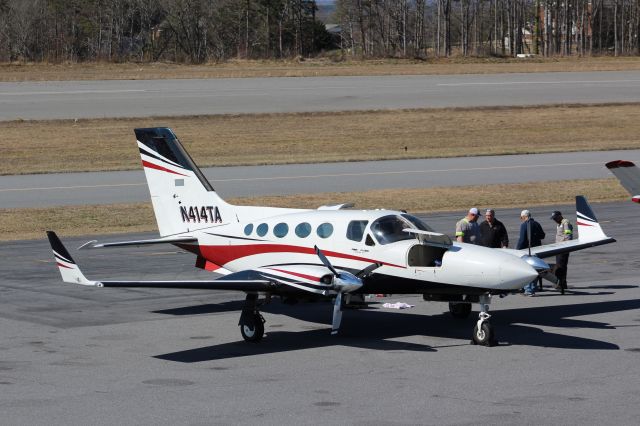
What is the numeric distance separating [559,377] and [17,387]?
8953 millimetres

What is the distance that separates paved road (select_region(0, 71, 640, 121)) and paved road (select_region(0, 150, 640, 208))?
48.9 feet

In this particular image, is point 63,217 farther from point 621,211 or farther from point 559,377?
point 559,377

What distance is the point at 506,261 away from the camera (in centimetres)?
1981

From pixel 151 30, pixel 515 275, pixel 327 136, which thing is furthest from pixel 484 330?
pixel 151 30

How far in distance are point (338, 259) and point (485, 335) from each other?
3.34 m

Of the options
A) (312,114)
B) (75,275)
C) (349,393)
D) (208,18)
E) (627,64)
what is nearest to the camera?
(349,393)

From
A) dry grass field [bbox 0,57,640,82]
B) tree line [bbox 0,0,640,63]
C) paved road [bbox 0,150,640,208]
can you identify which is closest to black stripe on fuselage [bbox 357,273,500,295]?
paved road [bbox 0,150,640,208]

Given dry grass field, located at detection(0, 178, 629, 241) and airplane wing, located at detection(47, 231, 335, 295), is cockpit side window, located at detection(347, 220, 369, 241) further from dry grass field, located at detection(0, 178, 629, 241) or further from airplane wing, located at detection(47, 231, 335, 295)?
dry grass field, located at detection(0, 178, 629, 241)

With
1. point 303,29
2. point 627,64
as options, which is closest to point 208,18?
point 303,29

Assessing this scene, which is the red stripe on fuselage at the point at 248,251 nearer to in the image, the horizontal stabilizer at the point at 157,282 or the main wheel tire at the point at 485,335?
the horizontal stabilizer at the point at 157,282

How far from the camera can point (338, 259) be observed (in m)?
21.3

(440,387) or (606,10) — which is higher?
(606,10)

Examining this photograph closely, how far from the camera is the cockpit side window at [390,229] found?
21047mm

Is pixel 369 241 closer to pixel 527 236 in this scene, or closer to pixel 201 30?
pixel 527 236
